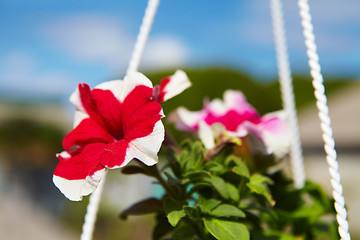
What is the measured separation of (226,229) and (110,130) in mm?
182

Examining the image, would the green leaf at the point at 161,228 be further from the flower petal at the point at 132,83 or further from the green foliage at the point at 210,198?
the flower petal at the point at 132,83

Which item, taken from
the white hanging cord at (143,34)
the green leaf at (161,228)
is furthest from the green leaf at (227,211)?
the white hanging cord at (143,34)

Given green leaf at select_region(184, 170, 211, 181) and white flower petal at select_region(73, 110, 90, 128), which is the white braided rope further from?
white flower petal at select_region(73, 110, 90, 128)

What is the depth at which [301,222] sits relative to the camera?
2.02ft

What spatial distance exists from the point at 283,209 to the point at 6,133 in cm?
755

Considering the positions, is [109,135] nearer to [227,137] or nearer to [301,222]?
[227,137]

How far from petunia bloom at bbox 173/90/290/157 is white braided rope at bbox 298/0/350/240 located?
0.15 m

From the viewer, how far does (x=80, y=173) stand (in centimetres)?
39

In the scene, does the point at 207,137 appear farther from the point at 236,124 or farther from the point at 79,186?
the point at 79,186

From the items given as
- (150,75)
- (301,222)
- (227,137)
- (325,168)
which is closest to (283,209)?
(301,222)

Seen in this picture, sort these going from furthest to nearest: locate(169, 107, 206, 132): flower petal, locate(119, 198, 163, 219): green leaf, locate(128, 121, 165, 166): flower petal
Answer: locate(169, 107, 206, 132): flower petal, locate(119, 198, 163, 219): green leaf, locate(128, 121, 165, 166): flower petal

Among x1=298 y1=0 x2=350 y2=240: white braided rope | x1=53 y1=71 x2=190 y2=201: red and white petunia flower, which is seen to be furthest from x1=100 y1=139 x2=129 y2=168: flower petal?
x1=298 y1=0 x2=350 y2=240: white braided rope

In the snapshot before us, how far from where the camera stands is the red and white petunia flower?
38 cm

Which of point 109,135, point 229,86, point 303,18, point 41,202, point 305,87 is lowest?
point 109,135
